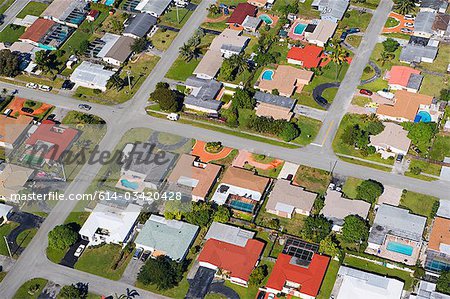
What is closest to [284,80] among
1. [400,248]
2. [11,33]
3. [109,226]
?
[400,248]

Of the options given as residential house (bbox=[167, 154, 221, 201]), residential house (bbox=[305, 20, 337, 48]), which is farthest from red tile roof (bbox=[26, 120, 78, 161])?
residential house (bbox=[305, 20, 337, 48])

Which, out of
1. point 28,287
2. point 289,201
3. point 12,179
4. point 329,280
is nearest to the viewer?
point 28,287

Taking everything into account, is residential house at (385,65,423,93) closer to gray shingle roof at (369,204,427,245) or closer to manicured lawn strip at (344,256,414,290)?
gray shingle roof at (369,204,427,245)

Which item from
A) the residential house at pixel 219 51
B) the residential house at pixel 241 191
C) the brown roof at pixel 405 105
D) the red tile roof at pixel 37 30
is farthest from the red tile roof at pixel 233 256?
the red tile roof at pixel 37 30

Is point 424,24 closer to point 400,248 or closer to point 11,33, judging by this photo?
point 400,248

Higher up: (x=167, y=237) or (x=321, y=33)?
(x=321, y=33)

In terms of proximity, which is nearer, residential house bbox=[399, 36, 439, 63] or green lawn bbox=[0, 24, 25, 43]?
residential house bbox=[399, 36, 439, 63]
